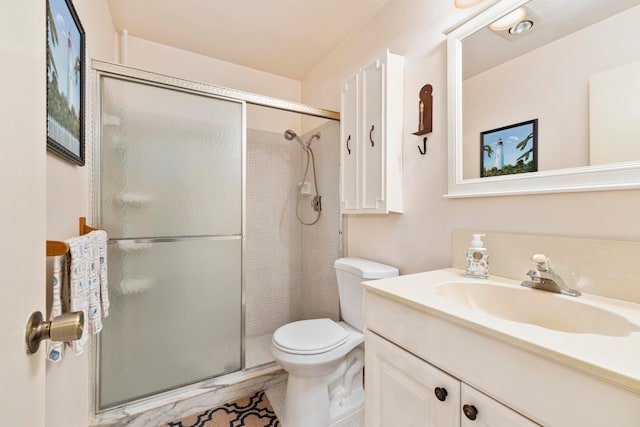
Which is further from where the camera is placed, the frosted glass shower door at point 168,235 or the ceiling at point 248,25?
the ceiling at point 248,25

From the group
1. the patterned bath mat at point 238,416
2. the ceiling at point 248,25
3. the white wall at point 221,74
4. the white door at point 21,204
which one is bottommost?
the patterned bath mat at point 238,416

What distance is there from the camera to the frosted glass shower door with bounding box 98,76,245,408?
1424 millimetres

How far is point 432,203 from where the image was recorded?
1403mm

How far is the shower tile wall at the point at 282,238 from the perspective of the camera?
2.33 m

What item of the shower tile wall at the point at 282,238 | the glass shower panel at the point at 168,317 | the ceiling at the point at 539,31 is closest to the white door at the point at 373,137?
the ceiling at the point at 539,31

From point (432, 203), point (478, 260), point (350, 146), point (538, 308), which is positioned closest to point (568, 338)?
point (538, 308)

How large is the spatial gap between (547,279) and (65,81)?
1.76 meters

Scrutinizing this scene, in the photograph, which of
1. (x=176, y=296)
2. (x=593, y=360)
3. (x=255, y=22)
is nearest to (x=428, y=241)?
(x=593, y=360)

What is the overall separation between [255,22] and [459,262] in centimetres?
198

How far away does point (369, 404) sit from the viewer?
983mm

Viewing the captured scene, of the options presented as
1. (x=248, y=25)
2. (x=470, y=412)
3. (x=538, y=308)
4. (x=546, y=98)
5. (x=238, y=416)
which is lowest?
(x=238, y=416)

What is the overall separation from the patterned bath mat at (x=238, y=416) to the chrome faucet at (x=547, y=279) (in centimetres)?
143

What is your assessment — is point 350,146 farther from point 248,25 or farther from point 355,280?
point 248,25

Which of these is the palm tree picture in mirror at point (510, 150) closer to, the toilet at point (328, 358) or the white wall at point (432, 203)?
the white wall at point (432, 203)
